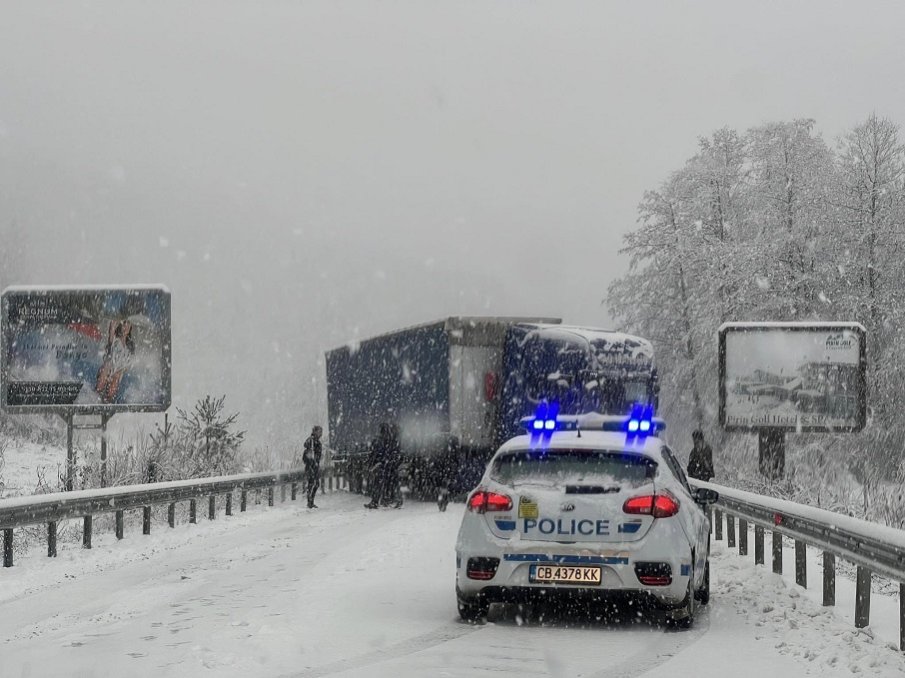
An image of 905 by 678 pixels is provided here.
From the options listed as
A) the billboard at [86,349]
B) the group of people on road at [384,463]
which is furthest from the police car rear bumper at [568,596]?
the billboard at [86,349]

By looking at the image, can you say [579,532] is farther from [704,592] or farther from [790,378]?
[790,378]

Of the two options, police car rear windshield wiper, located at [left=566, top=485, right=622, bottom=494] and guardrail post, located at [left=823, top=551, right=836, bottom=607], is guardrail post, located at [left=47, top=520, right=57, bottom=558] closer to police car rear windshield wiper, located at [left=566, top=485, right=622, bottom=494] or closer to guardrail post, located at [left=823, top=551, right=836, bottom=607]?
police car rear windshield wiper, located at [left=566, top=485, right=622, bottom=494]

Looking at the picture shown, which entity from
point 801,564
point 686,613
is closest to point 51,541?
point 686,613

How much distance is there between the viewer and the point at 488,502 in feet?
31.3

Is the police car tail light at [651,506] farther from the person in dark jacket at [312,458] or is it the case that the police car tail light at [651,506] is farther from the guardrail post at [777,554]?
the person in dark jacket at [312,458]

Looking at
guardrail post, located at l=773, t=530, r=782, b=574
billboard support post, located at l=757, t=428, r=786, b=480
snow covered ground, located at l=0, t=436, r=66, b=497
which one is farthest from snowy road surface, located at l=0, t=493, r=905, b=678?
snow covered ground, located at l=0, t=436, r=66, b=497

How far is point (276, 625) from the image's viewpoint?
29.8 feet

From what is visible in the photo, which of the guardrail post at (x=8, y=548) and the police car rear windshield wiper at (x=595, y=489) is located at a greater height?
the police car rear windshield wiper at (x=595, y=489)

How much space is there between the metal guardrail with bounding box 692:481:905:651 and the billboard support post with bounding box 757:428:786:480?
42.0ft

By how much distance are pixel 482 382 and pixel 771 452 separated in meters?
6.89

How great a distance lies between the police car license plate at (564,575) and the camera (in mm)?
9148

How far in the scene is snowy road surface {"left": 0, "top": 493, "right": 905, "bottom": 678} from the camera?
302 inches

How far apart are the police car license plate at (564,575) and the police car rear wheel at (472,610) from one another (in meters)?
0.51

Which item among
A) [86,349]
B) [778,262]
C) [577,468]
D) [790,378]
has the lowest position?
[577,468]
